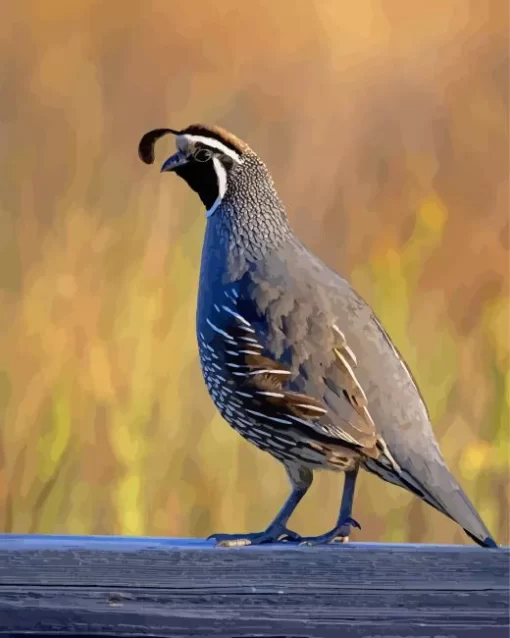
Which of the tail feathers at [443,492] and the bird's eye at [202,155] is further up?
the bird's eye at [202,155]

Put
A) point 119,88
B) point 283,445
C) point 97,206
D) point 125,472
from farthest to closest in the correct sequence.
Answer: point 119,88 < point 97,206 < point 125,472 < point 283,445

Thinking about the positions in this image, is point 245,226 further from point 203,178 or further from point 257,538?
point 257,538

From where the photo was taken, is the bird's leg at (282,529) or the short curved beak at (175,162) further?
the short curved beak at (175,162)

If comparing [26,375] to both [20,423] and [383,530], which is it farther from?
Result: [383,530]

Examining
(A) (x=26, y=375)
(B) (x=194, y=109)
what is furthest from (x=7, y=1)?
(A) (x=26, y=375)

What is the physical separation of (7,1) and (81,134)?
603 mm

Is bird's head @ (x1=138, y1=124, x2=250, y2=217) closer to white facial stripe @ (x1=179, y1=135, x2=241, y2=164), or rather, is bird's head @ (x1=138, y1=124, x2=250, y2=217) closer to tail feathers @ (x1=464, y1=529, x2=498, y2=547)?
white facial stripe @ (x1=179, y1=135, x2=241, y2=164)

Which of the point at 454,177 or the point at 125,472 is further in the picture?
the point at 454,177

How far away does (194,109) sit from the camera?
327 cm


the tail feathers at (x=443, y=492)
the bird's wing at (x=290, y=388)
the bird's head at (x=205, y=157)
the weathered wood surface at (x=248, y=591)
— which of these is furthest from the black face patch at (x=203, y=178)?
the weathered wood surface at (x=248, y=591)

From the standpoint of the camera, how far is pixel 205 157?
2.43m

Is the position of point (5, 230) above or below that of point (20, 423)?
above

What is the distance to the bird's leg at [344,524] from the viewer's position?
6.67 ft

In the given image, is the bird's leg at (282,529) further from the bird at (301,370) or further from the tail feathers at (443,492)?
the tail feathers at (443,492)
